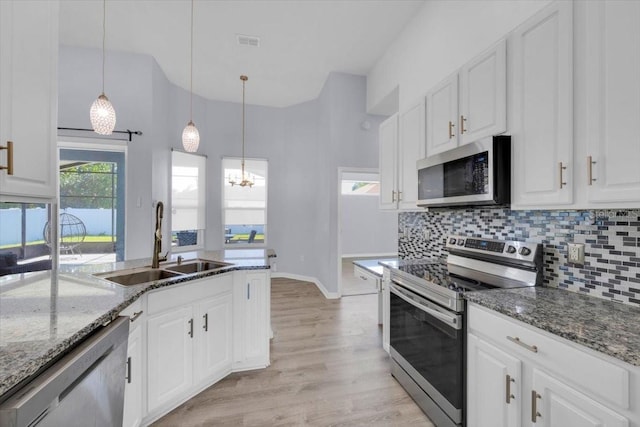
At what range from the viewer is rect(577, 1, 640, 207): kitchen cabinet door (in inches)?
41.9

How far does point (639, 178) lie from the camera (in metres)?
1.04

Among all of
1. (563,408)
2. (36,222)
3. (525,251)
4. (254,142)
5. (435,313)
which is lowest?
(563,408)

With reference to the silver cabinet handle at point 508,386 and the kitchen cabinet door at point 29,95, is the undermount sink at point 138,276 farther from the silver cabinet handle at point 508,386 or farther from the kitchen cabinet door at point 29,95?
the silver cabinet handle at point 508,386

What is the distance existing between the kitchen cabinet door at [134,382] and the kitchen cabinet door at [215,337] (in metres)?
0.41

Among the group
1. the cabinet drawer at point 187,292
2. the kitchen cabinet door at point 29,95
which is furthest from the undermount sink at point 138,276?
the kitchen cabinet door at point 29,95

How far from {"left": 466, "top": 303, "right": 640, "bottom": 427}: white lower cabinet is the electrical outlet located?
23.2 inches

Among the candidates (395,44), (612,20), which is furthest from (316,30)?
(612,20)

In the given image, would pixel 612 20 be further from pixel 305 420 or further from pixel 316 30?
pixel 316 30

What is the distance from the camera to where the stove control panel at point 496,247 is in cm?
166

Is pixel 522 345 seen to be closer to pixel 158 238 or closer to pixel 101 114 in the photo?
pixel 158 238

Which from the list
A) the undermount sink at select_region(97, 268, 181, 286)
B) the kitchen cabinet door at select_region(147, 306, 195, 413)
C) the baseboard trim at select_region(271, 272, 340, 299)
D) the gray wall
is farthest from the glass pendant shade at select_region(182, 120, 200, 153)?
the baseboard trim at select_region(271, 272, 340, 299)

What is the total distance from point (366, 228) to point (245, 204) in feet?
13.2

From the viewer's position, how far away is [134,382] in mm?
1598

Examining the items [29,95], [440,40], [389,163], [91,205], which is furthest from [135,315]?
[440,40]
